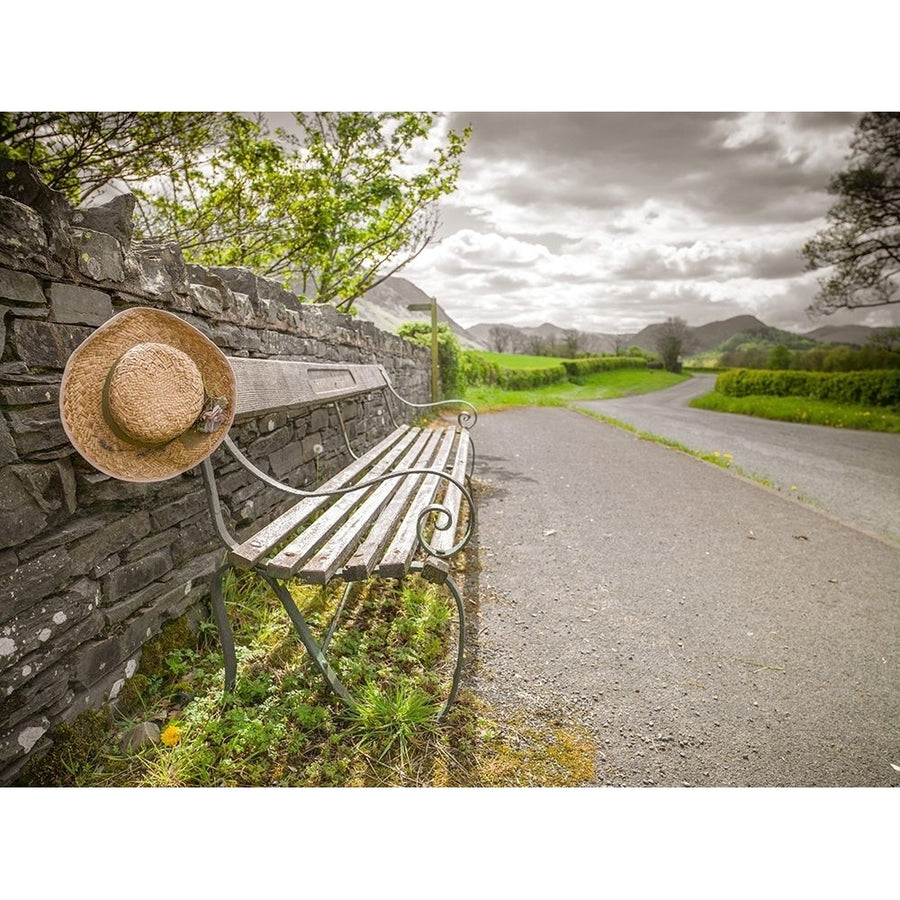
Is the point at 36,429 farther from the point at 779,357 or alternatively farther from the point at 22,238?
the point at 779,357

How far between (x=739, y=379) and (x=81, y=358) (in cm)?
1641

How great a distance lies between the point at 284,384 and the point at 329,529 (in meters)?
0.88

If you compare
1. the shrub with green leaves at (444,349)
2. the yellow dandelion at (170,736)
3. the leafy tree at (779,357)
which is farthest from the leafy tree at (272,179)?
the leafy tree at (779,357)

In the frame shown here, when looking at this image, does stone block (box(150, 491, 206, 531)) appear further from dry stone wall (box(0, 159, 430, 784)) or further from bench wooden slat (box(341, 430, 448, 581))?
bench wooden slat (box(341, 430, 448, 581))

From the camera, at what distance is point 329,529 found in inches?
70.3

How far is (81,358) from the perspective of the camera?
4.22 feet

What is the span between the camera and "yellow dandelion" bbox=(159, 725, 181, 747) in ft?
4.83

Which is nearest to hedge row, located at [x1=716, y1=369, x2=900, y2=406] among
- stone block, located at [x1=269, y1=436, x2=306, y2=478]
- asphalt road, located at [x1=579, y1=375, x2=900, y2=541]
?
asphalt road, located at [x1=579, y1=375, x2=900, y2=541]

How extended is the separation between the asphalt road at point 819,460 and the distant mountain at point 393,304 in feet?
14.7

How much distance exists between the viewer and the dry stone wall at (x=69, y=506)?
1.23 m

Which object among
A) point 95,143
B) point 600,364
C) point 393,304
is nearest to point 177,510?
point 95,143

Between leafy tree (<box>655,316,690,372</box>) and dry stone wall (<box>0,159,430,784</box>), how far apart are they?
3630 centimetres
